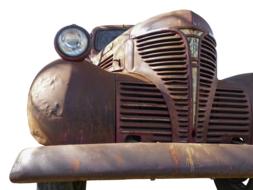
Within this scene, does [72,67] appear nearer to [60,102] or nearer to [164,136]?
[60,102]

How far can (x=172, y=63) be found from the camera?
4.16 m

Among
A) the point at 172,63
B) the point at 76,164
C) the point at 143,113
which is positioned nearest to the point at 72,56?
the point at 143,113

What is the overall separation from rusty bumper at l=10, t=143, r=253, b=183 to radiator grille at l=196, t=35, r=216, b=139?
0.71 m

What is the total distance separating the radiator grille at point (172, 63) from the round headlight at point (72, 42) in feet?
2.23

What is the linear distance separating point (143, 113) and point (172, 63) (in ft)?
1.76

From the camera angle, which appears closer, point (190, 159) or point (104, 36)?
point (190, 159)

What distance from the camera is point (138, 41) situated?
442cm

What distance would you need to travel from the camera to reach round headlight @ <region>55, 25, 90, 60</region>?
12.4 ft

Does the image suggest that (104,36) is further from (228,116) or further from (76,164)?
(76,164)

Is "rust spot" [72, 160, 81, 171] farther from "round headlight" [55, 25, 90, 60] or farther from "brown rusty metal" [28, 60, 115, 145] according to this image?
"round headlight" [55, 25, 90, 60]

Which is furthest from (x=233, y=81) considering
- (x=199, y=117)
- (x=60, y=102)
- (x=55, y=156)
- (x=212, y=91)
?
(x=55, y=156)

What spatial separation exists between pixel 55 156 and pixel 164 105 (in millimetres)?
1121

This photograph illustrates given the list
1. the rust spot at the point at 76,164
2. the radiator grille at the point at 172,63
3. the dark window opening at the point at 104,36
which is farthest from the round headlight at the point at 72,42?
the dark window opening at the point at 104,36

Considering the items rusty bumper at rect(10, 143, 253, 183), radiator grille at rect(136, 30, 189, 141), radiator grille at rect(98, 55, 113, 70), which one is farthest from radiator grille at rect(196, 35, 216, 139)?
radiator grille at rect(98, 55, 113, 70)
